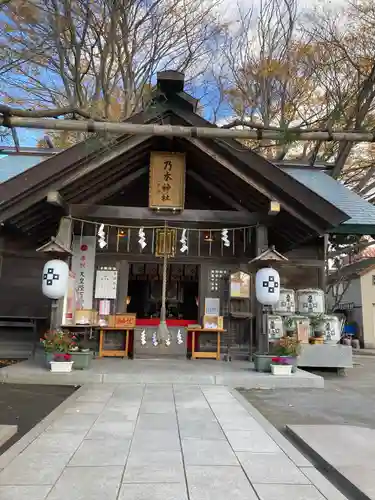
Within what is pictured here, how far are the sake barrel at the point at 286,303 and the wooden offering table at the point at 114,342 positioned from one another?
13.0ft

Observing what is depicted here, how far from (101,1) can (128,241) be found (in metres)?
6.03

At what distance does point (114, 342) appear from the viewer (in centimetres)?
1120

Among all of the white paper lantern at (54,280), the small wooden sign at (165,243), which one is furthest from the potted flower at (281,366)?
the white paper lantern at (54,280)

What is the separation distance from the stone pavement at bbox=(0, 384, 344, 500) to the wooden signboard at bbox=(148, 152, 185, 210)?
577 cm

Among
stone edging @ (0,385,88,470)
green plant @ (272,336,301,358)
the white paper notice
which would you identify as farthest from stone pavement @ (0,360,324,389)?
the white paper notice

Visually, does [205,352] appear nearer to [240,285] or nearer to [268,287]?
[240,285]

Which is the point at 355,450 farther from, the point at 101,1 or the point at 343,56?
the point at 343,56

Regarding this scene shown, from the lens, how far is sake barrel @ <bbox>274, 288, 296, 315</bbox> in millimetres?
10945

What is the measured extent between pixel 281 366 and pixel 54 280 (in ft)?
17.0

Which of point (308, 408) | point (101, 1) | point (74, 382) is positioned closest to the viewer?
point (308, 408)

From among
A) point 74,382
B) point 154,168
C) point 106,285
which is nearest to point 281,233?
point 154,168

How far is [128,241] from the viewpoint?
469 inches

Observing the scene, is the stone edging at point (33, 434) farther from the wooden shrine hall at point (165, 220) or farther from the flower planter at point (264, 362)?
the flower planter at point (264, 362)

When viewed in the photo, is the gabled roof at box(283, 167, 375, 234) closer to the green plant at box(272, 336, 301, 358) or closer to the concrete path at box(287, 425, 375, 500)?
the green plant at box(272, 336, 301, 358)
